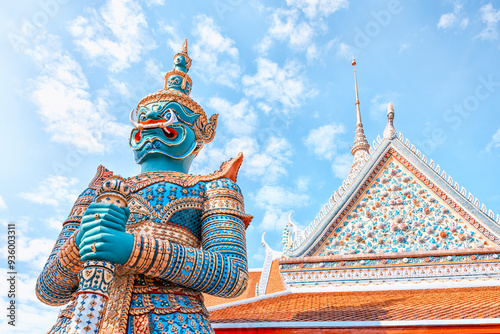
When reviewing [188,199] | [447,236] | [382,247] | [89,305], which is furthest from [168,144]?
[447,236]

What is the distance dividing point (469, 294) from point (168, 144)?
437cm

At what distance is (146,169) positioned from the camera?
3.73 metres

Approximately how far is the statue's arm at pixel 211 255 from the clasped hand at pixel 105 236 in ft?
0.23

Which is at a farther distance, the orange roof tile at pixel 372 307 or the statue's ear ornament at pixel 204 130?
the orange roof tile at pixel 372 307

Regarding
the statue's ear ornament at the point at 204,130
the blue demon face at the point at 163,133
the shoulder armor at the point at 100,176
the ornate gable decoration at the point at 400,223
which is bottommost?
the shoulder armor at the point at 100,176

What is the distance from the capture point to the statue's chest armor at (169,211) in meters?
3.06

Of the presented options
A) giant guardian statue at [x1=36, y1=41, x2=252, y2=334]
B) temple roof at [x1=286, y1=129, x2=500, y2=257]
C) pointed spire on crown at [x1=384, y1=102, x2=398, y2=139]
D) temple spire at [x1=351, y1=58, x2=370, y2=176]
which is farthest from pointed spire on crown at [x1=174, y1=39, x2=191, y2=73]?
temple spire at [x1=351, y1=58, x2=370, y2=176]

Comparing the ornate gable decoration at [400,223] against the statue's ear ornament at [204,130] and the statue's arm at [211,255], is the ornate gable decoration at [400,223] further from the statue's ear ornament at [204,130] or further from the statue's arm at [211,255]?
the statue's arm at [211,255]

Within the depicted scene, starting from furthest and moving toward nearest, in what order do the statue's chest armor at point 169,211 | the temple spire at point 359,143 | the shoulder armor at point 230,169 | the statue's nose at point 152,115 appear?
1. the temple spire at point 359,143
2. the statue's nose at point 152,115
3. the shoulder armor at point 230,169
4. the statue's chest armor at point 169,211

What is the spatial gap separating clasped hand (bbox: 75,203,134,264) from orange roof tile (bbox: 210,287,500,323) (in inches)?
94.7

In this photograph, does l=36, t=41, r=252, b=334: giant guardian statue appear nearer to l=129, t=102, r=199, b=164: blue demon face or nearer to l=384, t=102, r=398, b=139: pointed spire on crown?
l=129, t=102, r=199, b=164: blue demon face

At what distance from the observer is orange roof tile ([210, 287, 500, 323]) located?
13.9ft

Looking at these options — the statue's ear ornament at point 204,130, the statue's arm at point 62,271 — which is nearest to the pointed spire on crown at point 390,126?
the statue's ear ornament at point 204,130

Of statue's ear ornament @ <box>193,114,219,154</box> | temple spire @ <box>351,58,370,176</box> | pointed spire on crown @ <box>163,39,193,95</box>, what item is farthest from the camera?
temple spire @ <box>351,58,370,176</box>
